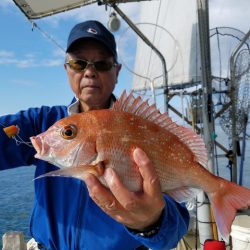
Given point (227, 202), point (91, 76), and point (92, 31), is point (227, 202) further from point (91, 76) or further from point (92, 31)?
point (92, 31)

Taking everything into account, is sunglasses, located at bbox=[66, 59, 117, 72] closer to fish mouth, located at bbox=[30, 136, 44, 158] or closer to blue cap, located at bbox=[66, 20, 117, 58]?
blue cap, located at bbox=[66, 20, 117, 58]

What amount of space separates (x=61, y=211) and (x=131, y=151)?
3.14ft

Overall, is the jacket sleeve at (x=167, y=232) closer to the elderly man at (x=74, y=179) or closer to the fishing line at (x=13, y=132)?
the elderly man at (x=74, y=179)

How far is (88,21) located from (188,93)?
3.23 m

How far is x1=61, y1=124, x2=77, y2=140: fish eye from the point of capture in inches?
65.3

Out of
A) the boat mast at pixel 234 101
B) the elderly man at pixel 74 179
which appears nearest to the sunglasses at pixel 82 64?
the elderly man at pixel 74 179

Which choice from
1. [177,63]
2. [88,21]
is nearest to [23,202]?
[177,63]

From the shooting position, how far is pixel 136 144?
1.63 meters

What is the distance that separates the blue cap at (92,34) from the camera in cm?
231

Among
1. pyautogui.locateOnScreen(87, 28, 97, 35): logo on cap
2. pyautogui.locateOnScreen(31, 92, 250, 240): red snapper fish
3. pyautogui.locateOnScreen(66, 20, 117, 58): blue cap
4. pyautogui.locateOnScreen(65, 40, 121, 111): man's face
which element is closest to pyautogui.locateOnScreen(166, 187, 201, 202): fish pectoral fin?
pyautogui.locateOnScreen(31, 92, 250, 240): red snapper fish

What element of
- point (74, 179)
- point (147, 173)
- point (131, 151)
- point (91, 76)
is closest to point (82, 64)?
point (91, 76)

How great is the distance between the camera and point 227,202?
167 centimetres

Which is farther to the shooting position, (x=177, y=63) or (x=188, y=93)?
(x=177, y=63)

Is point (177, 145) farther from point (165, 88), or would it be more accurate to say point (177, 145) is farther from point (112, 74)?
point (165, 88)
